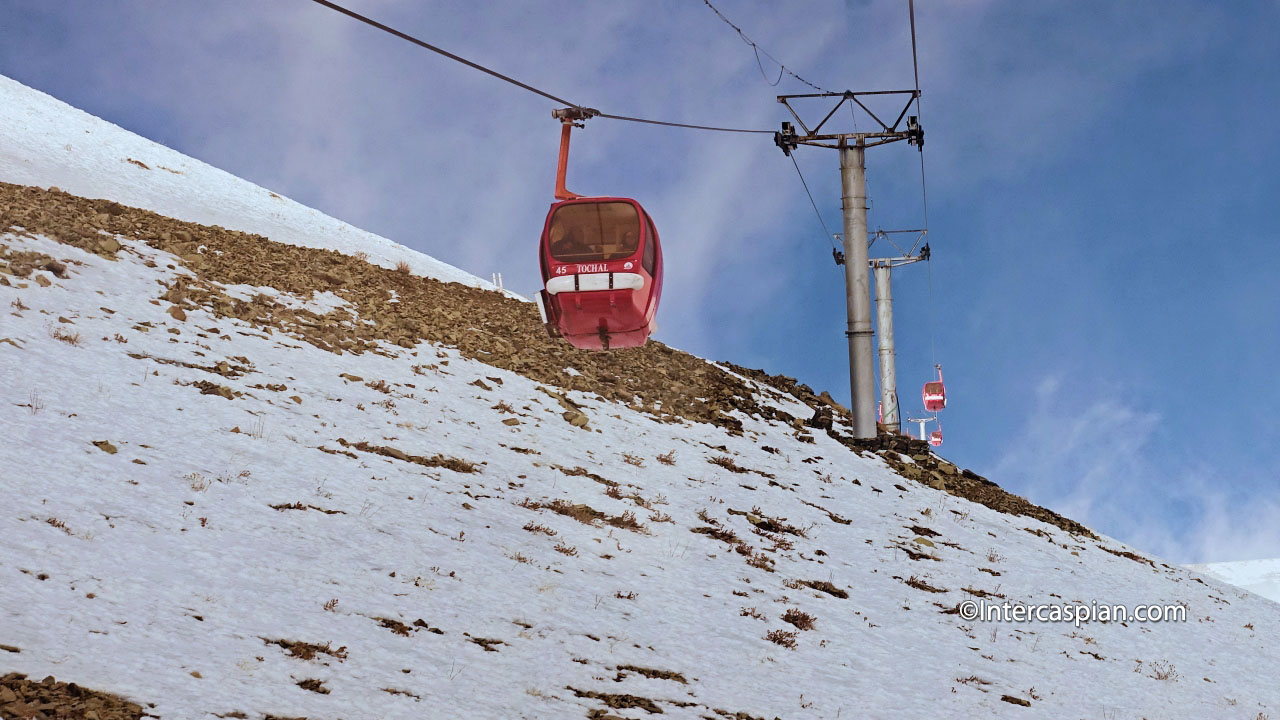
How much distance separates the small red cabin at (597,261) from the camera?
15.1 meters

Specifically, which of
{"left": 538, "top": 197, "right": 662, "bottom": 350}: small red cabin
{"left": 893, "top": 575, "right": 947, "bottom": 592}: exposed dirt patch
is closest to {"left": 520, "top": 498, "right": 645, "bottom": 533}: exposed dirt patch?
{"left": 538, "top": 197, "right": 662, "bottom": 350}: small red cabin

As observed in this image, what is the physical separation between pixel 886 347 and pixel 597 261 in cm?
2660

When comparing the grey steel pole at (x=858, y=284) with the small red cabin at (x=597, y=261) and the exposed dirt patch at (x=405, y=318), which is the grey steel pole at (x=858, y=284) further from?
the small red cabin at (x=597, y=261)

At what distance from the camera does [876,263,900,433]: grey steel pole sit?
3534cm

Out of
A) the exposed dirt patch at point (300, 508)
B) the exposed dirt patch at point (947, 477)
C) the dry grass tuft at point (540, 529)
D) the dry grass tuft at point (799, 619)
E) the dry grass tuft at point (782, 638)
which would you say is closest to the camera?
the exposed dirt patch at point (300, 508)

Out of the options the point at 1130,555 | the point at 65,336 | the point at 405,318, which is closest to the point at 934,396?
the point at 1130,555

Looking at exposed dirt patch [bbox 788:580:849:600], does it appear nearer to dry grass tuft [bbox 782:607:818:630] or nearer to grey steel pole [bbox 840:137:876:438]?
dry grass tuft [bbox 782:607:818:630]

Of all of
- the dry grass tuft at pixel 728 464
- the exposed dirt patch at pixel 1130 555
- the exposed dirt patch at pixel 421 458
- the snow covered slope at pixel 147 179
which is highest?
the snow covered slope at pixel 147 179

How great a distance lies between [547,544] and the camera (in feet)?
45.0

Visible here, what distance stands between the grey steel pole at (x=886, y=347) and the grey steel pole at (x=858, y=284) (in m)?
6.71

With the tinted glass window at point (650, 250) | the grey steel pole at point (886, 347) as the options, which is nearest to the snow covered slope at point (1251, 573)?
the grey steel pole at point (886, 347)

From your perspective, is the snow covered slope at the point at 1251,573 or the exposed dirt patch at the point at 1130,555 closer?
the exposed dirt patch at the point at 1130,555

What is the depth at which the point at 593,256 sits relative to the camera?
15.3 metres

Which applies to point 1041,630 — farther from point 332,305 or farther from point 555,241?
point 332,305
